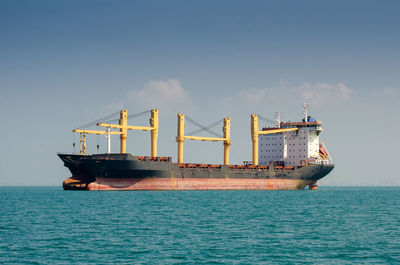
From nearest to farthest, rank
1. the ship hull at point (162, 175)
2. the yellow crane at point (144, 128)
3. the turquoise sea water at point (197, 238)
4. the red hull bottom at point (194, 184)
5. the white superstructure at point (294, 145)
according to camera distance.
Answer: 1. the turquoise sea water at point (197, 238)
2. the ship hull at point (162, 175)
3. the red hull bottom at point (194, 184)
4. the yellow crane at point (144, 128)
5. the white superstructure at point (294, 145)

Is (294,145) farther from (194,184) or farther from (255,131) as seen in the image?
(194,184)

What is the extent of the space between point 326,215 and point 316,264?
1713cm

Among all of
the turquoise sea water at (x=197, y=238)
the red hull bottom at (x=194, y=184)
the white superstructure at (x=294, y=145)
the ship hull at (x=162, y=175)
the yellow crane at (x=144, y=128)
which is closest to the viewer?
the turquoise sea water at (x=197, y=238)

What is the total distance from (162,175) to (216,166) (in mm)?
9900

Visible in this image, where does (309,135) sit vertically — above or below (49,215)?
above

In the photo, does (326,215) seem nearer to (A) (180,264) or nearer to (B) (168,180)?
(A) (180,264)

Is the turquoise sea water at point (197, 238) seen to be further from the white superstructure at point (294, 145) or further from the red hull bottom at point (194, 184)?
the white superstructure at point (294, 145)

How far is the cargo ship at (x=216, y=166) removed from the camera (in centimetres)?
5838

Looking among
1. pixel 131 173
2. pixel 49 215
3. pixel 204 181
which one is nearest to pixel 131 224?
pixel 49 215

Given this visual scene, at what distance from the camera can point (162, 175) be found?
6094 centimetres

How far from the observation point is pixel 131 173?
5825 centimetres

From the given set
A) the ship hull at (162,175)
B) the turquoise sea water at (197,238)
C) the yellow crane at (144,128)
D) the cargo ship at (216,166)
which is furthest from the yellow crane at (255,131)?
the turquoise sea water at (197,238)

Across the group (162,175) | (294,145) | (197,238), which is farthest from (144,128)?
Answer: (197,238)

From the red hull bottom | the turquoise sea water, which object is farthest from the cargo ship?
the turquoise sea water
